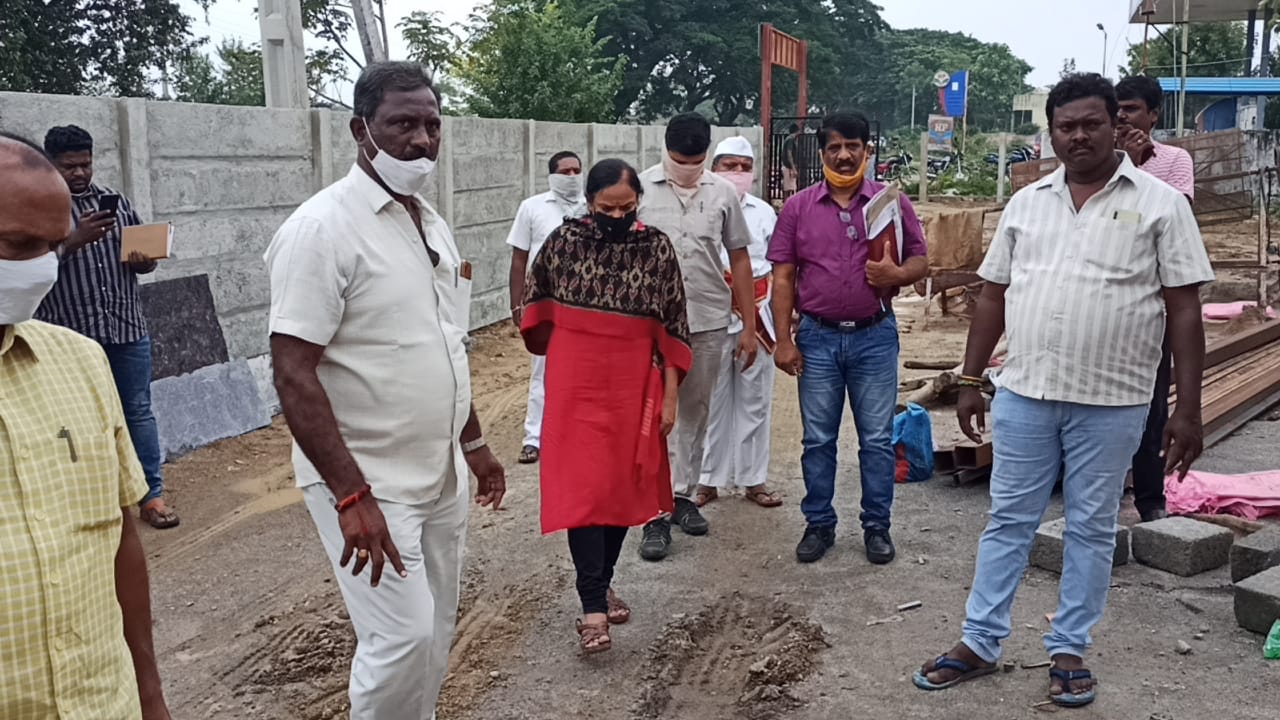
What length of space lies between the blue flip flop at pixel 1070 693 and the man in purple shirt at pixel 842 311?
4.86ft

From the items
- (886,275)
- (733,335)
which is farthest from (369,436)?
(733,335)

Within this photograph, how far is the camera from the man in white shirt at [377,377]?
282 centimetres

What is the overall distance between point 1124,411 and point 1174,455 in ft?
0.92

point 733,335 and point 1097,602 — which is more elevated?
point 733,335

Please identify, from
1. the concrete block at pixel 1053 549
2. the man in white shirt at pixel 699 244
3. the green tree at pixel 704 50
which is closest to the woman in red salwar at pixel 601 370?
the man in white shirt at pixel 699 244

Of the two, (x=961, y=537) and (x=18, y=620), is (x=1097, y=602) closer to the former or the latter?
(x=961, y=537)

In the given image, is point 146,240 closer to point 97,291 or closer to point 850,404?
point 97,291

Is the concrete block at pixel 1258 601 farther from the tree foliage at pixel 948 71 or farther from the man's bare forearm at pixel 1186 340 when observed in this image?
the tree foliage at pixel 948 71

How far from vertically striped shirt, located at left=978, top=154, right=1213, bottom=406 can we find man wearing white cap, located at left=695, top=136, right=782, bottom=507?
97.3 inches

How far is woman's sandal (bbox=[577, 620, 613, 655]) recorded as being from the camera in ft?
14.8

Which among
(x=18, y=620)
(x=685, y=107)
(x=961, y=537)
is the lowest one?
(x=961, y=537)

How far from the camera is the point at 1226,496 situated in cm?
607

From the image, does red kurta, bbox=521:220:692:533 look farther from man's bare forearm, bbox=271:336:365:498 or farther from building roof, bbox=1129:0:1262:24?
building roof, bbox=1129:0:1262:24

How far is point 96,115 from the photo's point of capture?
6.64 meters
